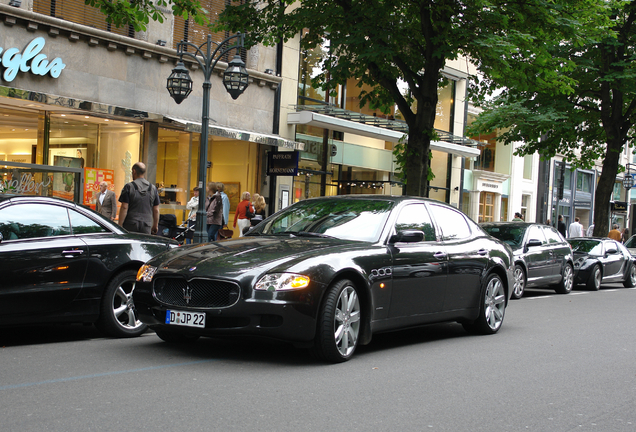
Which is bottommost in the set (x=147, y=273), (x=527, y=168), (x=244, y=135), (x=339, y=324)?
(x=339, y=324)

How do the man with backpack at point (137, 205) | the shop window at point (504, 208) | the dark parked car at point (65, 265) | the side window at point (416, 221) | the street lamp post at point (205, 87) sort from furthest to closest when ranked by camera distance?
the shop window at point (504, 208) < the street lamp post at point (205, 87) < the man with backpack at point (137, 205) < the side window at point (416, 221) < the dark parked car at point (65, 265)

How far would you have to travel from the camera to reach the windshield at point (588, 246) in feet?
62.1

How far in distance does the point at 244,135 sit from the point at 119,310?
44.6 ft

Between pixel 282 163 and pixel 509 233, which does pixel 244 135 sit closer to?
pixel 282 163

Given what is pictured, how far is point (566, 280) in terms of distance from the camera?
16.6 meters

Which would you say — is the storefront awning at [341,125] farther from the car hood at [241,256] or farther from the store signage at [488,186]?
the car hood at [241,256]

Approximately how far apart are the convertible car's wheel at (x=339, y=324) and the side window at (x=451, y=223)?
2025mm

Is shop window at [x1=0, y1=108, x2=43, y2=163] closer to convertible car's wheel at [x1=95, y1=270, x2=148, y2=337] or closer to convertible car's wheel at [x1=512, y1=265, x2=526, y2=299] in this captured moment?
convertible car's wheel at [x1=95, y1=270, x2=148, y2=337]

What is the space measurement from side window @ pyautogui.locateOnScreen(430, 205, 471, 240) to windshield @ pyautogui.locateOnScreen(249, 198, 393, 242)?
85 centimetres

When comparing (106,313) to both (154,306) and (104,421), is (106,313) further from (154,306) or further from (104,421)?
(104,421)

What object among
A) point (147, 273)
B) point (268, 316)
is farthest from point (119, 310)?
point (268, 316)

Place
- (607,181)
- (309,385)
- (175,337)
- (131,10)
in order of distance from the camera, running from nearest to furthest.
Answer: (309,385) → (175,337) → (131,10) → (607,181)

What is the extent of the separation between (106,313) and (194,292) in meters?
1.74

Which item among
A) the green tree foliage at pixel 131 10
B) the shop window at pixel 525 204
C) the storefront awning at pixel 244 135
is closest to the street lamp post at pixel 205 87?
the green tree foliage at pixel 131 10
